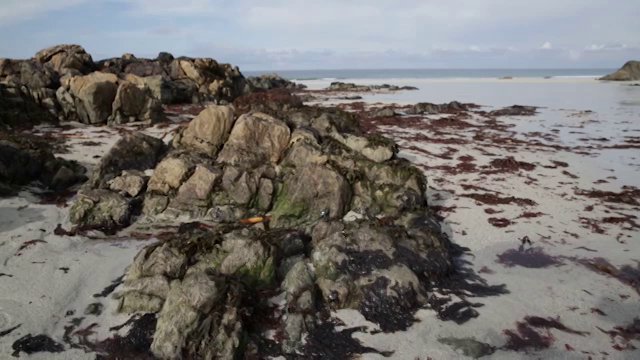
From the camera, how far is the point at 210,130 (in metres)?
9.60

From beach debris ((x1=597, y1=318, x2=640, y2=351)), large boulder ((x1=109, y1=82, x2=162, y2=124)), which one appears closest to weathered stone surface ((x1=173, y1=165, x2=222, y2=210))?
beach debris ((x1=597, y1=318, x2=640, y2=351))

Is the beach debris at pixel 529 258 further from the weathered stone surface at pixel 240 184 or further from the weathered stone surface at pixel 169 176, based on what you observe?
the weathered stone surface at pixel 169 176

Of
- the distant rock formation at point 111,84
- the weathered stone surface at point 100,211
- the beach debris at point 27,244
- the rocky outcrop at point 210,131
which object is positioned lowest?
the beach debris at point 27,244

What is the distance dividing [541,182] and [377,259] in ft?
21.0

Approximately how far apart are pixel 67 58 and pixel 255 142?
21.7 m

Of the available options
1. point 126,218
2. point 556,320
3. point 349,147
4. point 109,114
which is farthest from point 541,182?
point 109,114

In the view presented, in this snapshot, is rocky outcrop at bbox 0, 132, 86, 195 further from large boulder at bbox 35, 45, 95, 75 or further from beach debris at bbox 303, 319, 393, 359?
large boulder at bbox 35, 45, 95, 75

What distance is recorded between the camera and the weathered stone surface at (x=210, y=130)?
9.47m

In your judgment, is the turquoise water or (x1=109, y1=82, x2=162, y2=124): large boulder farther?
the turquoise water

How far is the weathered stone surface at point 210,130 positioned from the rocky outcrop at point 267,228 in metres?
0.03

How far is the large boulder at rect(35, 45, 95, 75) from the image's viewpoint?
24.7 m

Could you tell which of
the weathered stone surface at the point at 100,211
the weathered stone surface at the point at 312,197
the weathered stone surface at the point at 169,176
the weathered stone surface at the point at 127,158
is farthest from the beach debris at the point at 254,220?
the weathered stone surface at the point at 127,158

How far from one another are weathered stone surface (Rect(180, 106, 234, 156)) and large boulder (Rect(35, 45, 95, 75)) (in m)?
17.7

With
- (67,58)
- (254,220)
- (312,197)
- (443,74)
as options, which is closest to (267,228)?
(254,220)
